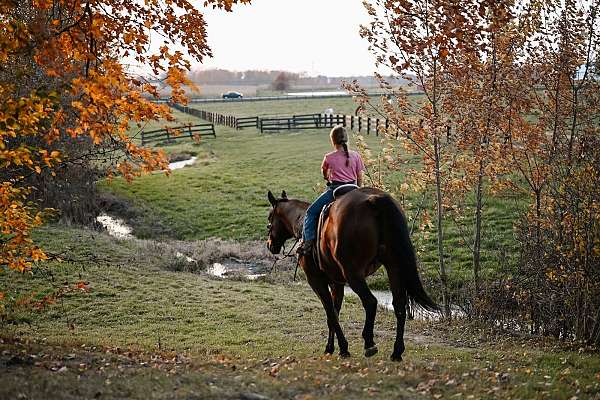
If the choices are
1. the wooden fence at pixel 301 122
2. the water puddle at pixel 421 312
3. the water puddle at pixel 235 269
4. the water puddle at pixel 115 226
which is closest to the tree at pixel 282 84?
the wooden fence at pixel 301 122

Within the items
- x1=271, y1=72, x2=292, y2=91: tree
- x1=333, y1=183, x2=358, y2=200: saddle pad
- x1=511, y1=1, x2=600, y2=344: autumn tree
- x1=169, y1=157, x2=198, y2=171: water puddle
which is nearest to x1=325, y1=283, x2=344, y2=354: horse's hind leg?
x1=333, y1=183, x2=358, y2=200: saddle pad

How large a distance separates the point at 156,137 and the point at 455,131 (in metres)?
47.3

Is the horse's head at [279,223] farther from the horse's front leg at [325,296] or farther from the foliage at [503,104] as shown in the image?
the foliage at [503,104]

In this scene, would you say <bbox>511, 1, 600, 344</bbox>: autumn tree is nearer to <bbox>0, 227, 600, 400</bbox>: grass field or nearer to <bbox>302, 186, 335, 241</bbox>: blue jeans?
<bbox>0, 227, 600, 400</bbox>: grass field

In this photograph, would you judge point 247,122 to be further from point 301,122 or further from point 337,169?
point 337,169

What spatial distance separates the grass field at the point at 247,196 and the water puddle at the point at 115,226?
1.47 ft

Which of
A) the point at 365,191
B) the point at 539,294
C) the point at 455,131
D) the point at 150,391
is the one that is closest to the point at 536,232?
the point at 539,294

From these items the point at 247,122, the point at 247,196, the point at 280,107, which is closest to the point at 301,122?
the point at 247,122

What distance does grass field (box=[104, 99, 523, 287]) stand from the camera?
21281mm

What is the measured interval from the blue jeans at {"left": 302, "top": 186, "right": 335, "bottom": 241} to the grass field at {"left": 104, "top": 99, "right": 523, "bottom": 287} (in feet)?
15.4

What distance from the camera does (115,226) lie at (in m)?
27.5

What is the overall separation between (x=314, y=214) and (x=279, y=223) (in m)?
2.17

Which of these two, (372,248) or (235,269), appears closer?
(372,248)

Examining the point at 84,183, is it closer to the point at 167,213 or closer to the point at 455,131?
the point at 167,213
